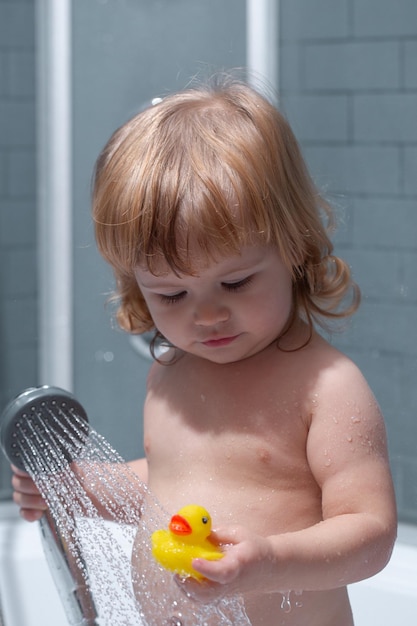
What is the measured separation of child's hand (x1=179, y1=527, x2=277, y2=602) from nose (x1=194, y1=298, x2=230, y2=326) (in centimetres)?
17

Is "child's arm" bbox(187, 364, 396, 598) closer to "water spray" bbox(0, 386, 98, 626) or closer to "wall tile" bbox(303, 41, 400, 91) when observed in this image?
"water spray" bbox(0, 386, 98, 626)

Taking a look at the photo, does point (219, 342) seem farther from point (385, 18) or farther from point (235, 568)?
point (385, 18)

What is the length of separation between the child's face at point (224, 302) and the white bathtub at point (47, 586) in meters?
0.28

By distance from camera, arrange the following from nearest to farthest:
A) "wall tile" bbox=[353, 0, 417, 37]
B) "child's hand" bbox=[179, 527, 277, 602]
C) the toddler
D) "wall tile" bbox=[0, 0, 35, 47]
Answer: "child's hand" bbox=[179, 527, 277, 602]
the toddler
"wall tile" bbox=[353, 0, 417, 37]
"wall tile" bbox=[0, 0, 35, 47]

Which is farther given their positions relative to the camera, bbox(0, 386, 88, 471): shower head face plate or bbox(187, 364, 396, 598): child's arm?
bbox(0, 386, 88, 471): shower head face plate

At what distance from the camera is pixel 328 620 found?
826 millimetres

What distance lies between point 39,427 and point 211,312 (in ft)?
0.72

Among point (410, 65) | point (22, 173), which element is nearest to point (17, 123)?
point (22, 173)

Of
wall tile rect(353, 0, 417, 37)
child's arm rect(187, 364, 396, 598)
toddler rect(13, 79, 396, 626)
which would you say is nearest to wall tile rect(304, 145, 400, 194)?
wall tile rect(353, 0, 417, 37)

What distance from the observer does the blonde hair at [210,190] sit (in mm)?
766

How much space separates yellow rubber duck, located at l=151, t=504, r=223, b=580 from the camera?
2.14 ft

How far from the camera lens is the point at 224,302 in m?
0.79

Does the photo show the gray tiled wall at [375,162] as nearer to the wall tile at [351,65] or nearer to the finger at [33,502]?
the wall tile at [351,65]

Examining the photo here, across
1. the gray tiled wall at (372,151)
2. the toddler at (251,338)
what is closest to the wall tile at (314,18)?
the gray tiled wall at (372,151)
